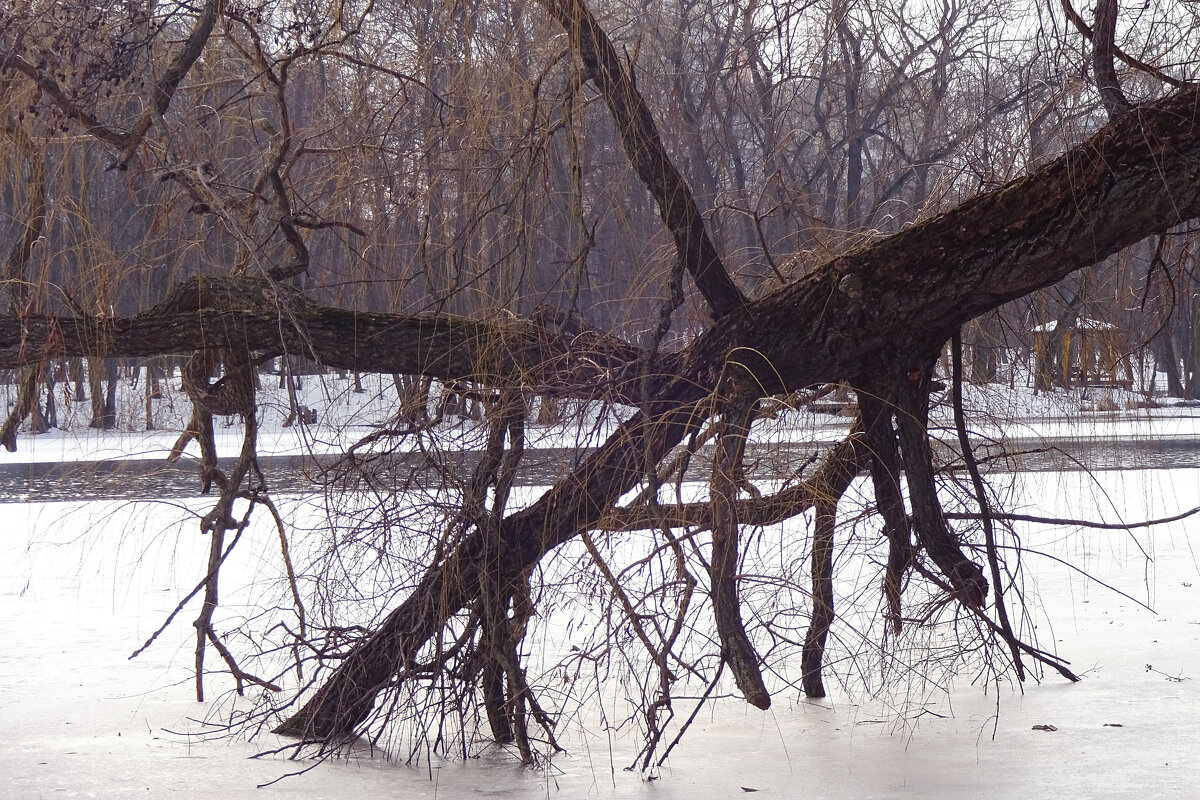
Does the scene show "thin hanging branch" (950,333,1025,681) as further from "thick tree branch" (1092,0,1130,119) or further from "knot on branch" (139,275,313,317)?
"knot on branch" (139,275,313,317)

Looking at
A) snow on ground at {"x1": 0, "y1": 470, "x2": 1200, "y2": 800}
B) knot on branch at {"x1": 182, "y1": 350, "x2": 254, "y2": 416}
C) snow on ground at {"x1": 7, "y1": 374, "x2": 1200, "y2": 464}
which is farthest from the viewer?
knot on branch at {"x1": 182, "y1": 350, "x2": 254, "y2": 416}

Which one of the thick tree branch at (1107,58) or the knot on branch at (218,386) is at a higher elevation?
the thick tree branch at (1107,58)

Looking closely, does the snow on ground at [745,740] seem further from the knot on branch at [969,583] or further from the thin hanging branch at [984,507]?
the knot on branch at [969,583]

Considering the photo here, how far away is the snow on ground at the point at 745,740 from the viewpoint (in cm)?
433

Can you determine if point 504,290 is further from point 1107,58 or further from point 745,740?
point 1107,58

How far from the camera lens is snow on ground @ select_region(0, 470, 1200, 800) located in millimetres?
4332

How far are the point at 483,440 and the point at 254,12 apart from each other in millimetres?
1744

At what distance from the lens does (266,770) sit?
181 inches

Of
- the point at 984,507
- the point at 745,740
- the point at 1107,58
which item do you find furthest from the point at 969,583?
the point at 1107,58

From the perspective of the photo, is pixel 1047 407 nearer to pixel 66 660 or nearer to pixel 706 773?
pixel 706 773

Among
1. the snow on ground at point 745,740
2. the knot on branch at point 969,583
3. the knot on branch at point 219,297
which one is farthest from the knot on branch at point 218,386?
the knot on branch at point 969,583

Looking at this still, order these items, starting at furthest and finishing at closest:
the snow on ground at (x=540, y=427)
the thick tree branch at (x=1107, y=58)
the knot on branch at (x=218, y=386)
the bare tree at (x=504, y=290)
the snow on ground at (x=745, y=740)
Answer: the knot on branch at (x=218, y=386), the snow on ground at (x=540, y=427), the snow on ground at (x=745, y=740), the bare tree at (x=504, y=290), the thick tree branch at (x=1107, y=58)

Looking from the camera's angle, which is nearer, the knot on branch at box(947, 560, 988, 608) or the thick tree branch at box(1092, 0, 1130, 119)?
the thick tree branch at box(1092, 0, 1130, 119)

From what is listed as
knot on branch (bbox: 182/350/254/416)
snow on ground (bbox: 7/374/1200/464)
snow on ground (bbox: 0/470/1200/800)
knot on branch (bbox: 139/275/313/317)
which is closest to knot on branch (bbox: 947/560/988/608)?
snow on ground (bbox: 0/470/1200/800)
